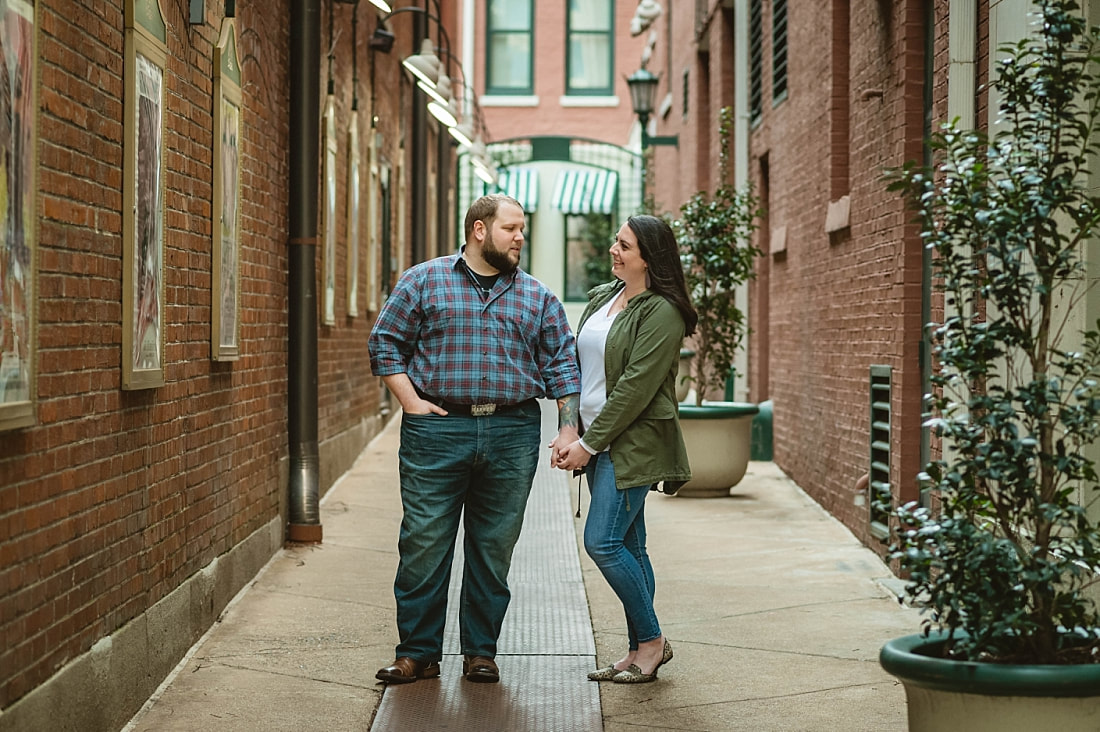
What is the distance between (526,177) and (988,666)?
104ft

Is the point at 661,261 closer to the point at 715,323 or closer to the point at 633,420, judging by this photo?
the point at 633,420

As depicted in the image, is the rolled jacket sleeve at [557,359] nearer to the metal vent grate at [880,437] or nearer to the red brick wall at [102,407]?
the red brick wall at [102,407]

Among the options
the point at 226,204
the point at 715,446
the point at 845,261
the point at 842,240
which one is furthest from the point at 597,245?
the point at 226,204

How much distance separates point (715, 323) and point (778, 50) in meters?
2.82

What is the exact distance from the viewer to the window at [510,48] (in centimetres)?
3662

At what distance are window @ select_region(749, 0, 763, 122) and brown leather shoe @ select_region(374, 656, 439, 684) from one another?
10141mm

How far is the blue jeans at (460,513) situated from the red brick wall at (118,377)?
97 cm

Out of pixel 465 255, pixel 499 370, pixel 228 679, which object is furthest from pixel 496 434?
pixel 228 679

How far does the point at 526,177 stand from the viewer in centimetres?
3475

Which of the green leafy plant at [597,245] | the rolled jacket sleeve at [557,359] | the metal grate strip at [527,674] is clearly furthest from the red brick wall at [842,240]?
the green leafy plant at [597,245]

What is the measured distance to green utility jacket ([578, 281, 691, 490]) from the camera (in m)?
5.64

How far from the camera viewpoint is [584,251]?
115ft

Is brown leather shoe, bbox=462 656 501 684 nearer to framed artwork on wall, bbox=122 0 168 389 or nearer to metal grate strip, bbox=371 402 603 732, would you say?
metal grate strip, bbox=371 402 603 732

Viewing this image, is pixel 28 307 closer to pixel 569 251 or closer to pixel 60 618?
pixel 60 618
